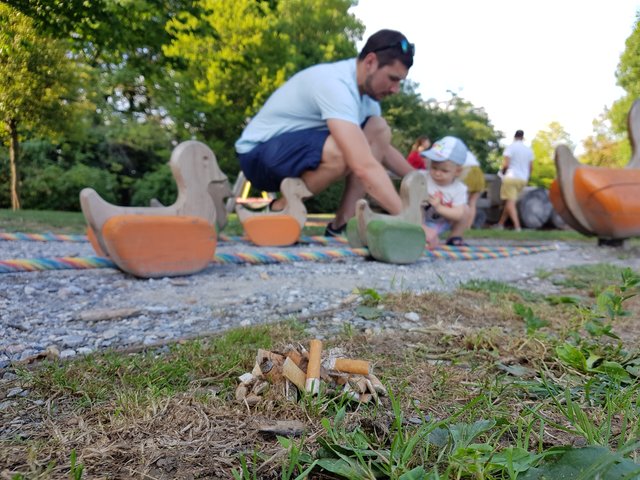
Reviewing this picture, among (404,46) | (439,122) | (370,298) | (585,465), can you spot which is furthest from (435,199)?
(439,122)

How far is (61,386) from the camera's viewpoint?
0.91 meters

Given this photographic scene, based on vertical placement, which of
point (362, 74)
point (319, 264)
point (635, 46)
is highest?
point (362, 74)

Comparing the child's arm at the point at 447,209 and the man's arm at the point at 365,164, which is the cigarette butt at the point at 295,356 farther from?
the child's arm at the point at 447,209

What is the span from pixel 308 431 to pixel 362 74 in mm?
2970

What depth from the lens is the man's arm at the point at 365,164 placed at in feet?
10.1

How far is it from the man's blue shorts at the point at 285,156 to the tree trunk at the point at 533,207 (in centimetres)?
630

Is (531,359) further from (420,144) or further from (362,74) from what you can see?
(420,144)

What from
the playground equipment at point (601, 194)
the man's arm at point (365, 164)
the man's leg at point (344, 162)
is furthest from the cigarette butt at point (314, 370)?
the playground equipment at point (601, 194)

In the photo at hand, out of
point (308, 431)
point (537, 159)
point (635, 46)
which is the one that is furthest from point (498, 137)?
point (308, 431)

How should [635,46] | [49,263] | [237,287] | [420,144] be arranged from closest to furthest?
[635,46] → [49,263] → [237,287] → [420,144]

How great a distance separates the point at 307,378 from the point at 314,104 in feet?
9.31

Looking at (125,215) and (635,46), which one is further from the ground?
(635,46)

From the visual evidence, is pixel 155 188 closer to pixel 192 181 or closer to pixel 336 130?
pixel 336 130

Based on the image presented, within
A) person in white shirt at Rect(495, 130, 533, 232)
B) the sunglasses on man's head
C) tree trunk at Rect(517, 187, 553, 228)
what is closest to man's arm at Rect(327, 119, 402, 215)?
the sunglasses on man's head
